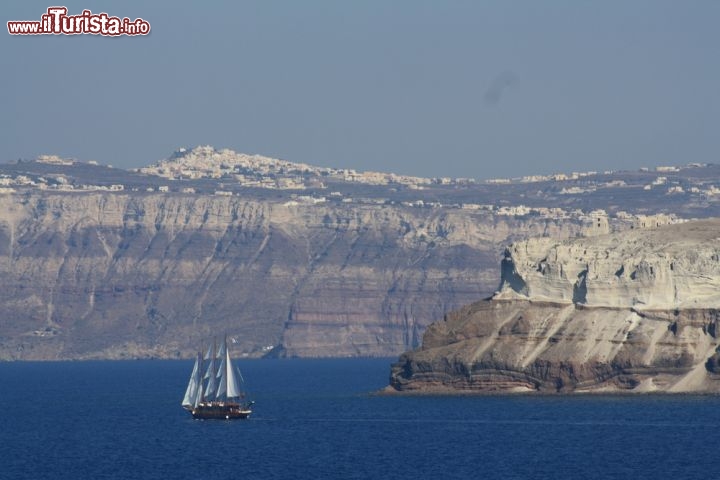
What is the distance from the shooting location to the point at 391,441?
138 meters

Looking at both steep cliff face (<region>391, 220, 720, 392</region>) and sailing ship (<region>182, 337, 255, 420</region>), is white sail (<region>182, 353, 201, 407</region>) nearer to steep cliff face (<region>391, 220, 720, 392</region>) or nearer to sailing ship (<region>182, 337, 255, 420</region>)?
sailing ship (<region>182, 337, 255, 420</region>)

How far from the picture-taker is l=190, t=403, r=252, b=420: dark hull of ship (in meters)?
164

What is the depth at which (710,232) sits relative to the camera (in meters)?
183

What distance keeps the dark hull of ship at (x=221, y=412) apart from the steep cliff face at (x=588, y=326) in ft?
58.0

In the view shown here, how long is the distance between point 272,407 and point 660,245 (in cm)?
3448

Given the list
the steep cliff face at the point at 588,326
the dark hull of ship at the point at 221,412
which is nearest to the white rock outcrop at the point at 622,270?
the steep cliff face at the point at 588,326

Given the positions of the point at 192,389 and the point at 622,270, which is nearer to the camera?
the point at 192,389

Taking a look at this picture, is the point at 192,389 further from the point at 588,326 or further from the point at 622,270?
the point at 622,270

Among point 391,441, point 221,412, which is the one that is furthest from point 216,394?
point 391,441

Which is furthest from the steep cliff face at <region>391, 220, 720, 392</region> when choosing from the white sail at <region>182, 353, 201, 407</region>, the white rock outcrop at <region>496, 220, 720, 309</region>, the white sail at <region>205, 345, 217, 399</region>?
the white sail at <region>182, 353, 201, 407</region>

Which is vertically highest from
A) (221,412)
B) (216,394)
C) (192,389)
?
(192,389)

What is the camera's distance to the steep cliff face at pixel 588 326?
164750mm

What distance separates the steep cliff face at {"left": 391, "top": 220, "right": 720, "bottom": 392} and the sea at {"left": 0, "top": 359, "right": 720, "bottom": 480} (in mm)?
2218

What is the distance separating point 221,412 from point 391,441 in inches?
1161
